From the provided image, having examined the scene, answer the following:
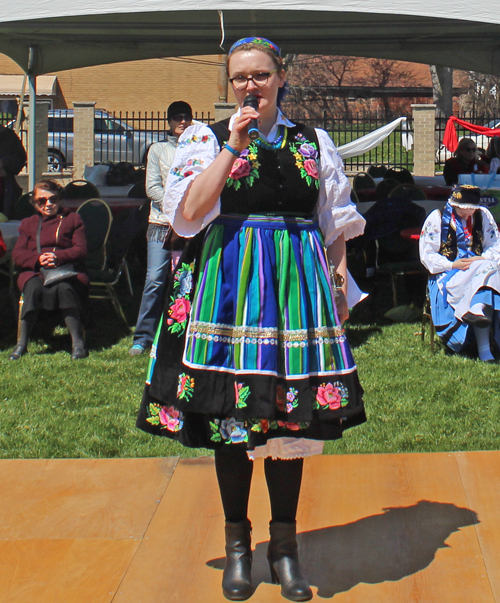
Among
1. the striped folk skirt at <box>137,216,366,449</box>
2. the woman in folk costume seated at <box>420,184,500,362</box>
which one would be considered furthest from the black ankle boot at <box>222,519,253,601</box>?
the woman in folk costume seated at <box>420,184,500,362</box>

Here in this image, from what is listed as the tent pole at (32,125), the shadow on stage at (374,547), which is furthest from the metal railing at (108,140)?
the shadow on stage at (374,547)

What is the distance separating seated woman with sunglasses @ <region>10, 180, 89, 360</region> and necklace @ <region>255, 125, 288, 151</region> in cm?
394

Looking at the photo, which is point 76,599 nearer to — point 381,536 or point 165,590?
point 165,590

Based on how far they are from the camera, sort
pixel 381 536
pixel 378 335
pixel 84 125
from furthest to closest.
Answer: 1. pixel 84 125
2. pixel 378 335
3. pixel 381 536

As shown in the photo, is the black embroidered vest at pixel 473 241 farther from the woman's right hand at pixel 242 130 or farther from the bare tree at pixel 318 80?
the bare tree at pixel 318 80

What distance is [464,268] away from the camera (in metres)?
5.88

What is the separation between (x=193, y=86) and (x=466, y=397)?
30047 mm

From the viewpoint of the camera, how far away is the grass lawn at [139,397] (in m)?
4.22

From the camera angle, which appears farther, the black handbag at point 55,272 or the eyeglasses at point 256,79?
the black handbag at point 55,272

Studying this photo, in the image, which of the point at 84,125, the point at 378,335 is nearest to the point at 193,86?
the point at 84,125

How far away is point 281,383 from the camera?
8.00ft

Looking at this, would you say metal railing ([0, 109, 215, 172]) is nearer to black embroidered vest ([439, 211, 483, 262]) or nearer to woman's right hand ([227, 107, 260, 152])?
black embroidered vest ([439, 211, 483, 262])

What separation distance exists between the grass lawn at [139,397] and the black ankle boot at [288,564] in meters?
1.48

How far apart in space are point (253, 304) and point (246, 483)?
623mm
